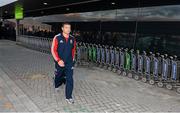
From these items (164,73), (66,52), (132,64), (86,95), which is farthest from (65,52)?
(132,64)

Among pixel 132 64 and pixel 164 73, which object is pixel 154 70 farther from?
pixel 132 64

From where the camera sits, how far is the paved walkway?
466 cm

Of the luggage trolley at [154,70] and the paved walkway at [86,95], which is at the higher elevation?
the luggage trolley at [154,70]

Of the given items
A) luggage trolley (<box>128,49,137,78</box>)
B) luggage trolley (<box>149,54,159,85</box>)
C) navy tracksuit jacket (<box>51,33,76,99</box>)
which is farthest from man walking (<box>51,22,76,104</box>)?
luggage trolley (<box>128,49,137,78</box>)

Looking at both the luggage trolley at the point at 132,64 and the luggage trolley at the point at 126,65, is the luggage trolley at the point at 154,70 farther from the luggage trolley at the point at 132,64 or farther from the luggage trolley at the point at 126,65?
the luggage trolley at the point at 126,65

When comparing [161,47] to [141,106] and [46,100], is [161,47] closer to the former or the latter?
[141,106]

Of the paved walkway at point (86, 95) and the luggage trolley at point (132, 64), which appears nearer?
the paved walkway at point (86, 95)

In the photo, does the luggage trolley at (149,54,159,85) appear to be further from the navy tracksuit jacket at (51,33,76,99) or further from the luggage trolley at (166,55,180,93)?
the navy tracksuit jacket at (51,33,76,99)

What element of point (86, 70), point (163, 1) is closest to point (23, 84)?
point (86, 70)

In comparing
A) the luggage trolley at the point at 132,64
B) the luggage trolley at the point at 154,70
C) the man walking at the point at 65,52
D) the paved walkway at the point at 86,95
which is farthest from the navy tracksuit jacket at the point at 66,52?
the luggage trolley at the point at 132,64

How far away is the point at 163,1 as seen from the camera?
7762 mm

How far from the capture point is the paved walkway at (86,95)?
15.3ft

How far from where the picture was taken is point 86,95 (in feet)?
17.8

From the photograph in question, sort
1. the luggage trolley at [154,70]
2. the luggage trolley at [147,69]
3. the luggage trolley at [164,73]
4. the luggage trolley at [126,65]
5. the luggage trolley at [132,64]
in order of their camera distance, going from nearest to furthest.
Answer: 1. the luggage trolley at [164,73]
2. the luggage trolley at [154,70]
3. the luggage trolley at [147,69]
4. the luggage trolley at [132,64]
5. the luggage trolley at [126,65]
